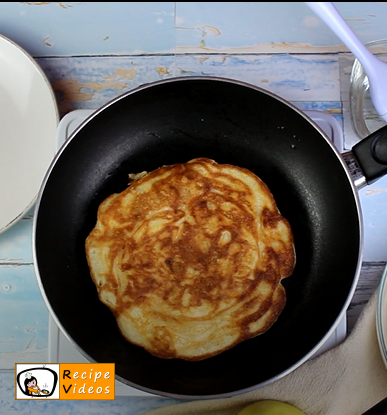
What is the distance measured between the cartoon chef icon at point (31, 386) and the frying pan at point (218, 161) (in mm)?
184

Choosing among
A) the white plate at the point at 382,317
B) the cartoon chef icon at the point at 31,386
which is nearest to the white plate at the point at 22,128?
the cartoon chef icon at the point at 31,386

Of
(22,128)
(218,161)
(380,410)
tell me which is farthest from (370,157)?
(22,128)

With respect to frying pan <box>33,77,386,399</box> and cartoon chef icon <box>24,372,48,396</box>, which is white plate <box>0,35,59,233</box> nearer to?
frying pan <box>33,77,386,399</box>

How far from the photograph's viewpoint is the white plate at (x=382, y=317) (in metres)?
0.89

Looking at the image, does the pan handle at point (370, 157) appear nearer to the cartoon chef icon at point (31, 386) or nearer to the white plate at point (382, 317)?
the white plate at point (382, 317)

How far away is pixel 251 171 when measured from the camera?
965mm

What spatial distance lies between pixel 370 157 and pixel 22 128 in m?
0.69

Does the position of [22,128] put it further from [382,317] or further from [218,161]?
[382,317]

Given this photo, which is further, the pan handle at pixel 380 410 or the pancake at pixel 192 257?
the pancake at pixel 192 257

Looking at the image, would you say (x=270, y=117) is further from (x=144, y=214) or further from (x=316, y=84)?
(x=144, y=214)

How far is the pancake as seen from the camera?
904 mm

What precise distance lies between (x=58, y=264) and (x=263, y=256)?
38 cm

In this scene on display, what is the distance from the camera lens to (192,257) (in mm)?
918

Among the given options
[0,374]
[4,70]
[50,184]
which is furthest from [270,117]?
[0,374]
